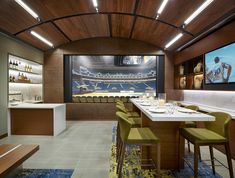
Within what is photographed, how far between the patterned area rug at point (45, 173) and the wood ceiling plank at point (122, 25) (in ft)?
14.0

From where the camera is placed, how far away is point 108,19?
18.6ft

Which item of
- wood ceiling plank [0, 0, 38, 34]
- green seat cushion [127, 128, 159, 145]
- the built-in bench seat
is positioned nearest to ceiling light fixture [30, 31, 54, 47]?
wood ceiling plank [0, 0, 38, 34]

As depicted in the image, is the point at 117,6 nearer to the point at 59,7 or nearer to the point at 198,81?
the point at 59,7

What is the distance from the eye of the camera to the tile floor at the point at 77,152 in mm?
3027

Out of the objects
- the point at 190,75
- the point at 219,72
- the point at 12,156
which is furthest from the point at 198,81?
the point at 12,156

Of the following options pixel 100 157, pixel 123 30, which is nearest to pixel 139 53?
pixel 123 30

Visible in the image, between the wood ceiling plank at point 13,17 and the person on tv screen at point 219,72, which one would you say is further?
the person on tv screen at point 219,72

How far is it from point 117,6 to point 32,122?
3840 mm

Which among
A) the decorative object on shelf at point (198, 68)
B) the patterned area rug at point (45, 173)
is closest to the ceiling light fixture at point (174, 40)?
the decorative object on shelf at point (198, 68)

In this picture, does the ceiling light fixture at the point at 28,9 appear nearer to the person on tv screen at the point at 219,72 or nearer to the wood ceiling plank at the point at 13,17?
the wood ceiling plank at the point at 13,17

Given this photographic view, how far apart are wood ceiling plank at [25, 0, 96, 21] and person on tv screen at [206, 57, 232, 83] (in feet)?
10.9

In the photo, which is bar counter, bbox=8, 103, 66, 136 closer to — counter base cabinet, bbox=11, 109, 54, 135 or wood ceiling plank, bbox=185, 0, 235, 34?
counter base cabinet, bbox=11, 109, 54, 135

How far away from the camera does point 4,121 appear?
196 inches

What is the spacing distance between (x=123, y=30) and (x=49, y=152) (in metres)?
4.65
